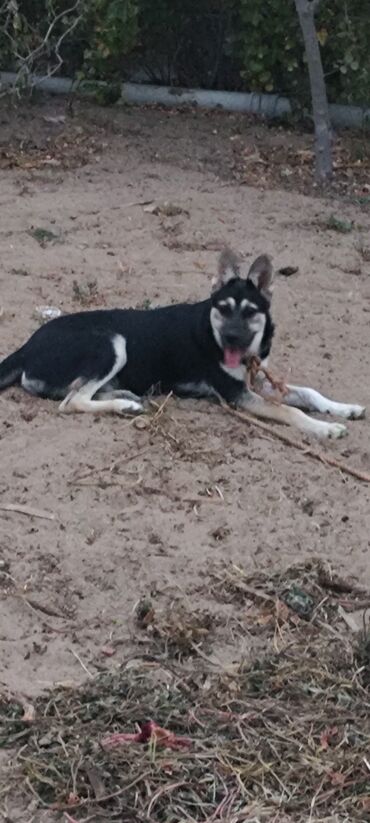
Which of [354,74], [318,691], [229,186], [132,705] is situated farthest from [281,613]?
[354,74]

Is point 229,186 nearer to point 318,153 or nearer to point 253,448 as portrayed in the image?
point 318,153

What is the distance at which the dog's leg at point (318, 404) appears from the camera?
7.74m

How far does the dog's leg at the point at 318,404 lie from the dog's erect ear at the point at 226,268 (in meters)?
0.71

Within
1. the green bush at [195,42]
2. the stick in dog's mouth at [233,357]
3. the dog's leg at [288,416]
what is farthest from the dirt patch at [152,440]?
the green bush at [195,42]

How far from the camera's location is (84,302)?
911 cm

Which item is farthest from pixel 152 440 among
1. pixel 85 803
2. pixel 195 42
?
pixel 195 42

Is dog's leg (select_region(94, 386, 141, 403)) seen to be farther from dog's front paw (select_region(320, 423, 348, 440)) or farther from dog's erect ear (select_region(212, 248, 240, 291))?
dog's front paw (select_region(320, 423, 348, 440))

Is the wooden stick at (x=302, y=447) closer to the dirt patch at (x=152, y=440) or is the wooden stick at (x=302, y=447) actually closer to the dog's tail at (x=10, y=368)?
the dirt patch at (x=152, y=440)

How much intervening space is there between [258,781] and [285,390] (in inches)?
141

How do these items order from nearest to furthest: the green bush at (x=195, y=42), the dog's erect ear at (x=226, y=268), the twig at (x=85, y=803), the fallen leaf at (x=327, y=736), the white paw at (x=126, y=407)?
the twig at (x=85, y=803) → the fallen leaf at (x=327, y=736) → the white paw at (x=126, y=407) → the dog's erect ear at (x=226, y=268) → the green bush at (x=195, y=42)

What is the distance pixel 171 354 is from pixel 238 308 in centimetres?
48

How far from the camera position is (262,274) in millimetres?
7840

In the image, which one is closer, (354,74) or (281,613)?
(281,613)

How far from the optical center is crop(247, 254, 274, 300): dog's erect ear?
779cm
